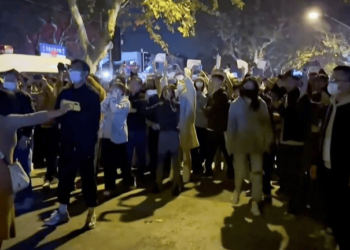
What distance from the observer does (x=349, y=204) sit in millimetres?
4812

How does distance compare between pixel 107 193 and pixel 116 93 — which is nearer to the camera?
pixel 116 93

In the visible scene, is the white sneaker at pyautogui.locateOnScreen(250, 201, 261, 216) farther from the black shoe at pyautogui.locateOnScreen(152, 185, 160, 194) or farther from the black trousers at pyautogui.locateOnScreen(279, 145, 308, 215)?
the black shoe at pyautogui.locateOnScreen(152, 185, 160, 194)

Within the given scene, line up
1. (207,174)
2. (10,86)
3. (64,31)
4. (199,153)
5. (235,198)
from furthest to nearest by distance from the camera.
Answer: (64,31), (199,153), (207,174), (235,198), (10,86)

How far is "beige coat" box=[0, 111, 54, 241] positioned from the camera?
13.4 feet

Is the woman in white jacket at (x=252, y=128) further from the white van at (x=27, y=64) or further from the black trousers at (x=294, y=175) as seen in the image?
the white van at (x=27, y=64)

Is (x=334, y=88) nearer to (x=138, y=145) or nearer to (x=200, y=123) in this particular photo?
(x=200, y=123)

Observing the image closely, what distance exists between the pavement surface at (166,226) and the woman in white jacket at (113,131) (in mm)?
488

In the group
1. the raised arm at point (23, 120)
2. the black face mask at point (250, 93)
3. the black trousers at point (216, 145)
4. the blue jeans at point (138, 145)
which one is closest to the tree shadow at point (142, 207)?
the blue jeans at point (138, 145)

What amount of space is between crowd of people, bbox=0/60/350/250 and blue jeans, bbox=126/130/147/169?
0.02 meters

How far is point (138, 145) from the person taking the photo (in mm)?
8781

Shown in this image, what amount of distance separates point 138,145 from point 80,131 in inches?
115

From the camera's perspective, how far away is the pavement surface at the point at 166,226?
18.7 ft

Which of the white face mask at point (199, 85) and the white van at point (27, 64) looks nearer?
the white face mask at point (199, 85)

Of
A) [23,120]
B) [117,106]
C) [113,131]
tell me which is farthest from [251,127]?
[23,120]
